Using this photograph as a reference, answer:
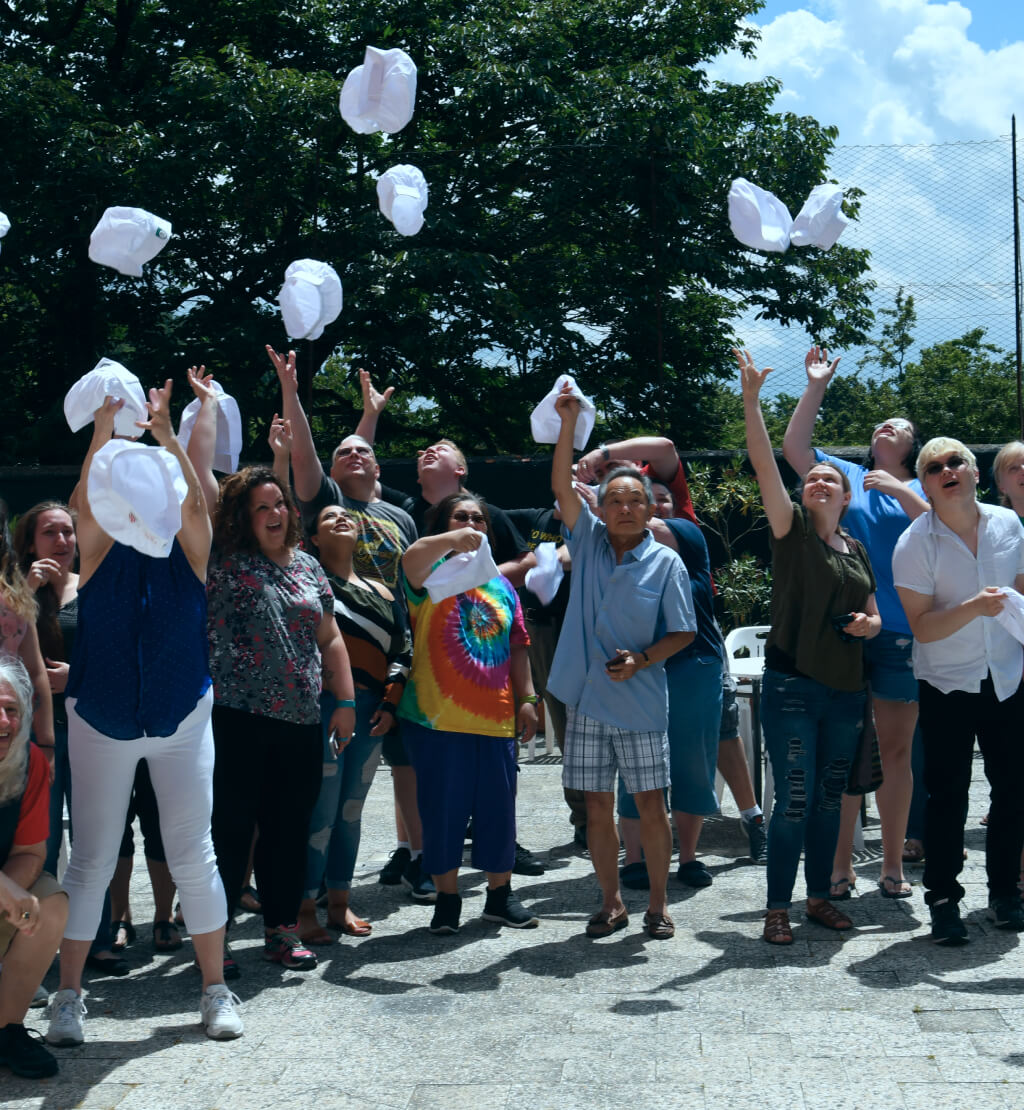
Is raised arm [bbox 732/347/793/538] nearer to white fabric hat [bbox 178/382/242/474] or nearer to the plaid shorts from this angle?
the plaid shorts

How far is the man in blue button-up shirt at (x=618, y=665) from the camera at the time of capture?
505 cm

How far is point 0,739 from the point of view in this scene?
3.78 meters

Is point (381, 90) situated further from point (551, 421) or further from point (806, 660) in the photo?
point (806, 660)

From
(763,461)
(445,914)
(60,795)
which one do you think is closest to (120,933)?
(60,795)

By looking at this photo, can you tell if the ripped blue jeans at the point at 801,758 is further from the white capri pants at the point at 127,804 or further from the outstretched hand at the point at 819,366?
the white capri pants at the point at 127,804

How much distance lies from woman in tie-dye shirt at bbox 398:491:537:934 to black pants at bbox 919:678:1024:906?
149cm

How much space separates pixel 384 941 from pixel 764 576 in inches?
204

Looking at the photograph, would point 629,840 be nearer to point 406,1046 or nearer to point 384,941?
point 384,941

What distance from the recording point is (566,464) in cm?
506

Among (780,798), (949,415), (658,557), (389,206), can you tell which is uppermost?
(949,415)

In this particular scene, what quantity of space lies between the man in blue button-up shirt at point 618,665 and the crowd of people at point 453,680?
11mm

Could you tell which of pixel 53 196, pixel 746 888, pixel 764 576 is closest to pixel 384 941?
pixel 746 888

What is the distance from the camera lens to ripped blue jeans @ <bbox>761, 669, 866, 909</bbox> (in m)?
4.92

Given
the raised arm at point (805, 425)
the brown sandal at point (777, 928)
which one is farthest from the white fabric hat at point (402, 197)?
the brown sandal at point (777, 928)
